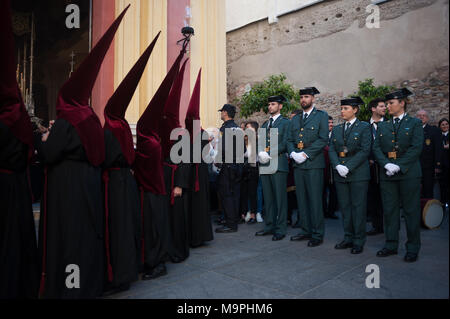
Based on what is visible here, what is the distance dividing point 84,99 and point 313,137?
3199 millimetres

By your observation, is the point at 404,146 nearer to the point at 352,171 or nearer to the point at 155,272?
the point at 352,171

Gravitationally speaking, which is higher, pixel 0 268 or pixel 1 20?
pixel 1 20

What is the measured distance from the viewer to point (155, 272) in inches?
136

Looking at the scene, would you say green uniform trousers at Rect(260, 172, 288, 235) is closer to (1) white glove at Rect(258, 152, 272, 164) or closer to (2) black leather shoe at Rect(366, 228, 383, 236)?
(1) white glove at Rect(258, 152, 272, 164)

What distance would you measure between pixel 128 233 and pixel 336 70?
13844mm

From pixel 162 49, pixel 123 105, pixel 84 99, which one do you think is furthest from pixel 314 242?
pixel 162 49

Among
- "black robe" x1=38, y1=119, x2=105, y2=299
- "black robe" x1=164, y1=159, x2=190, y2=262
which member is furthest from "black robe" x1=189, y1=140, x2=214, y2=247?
"black robe" x1=38, y1=119, x2=105, y2=299

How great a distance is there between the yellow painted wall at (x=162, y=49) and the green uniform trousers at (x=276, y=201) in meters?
3.62

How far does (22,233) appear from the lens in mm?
2645

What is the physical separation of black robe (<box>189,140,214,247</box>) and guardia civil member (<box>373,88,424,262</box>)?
2.27m

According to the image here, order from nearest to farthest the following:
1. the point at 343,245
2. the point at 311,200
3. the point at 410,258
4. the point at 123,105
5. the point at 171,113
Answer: the point at 123,105 → the point at 410,258 → the point at 171,113 → the point at 343,245 → the point at 311,200

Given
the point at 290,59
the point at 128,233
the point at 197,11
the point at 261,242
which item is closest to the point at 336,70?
the point at 290,59

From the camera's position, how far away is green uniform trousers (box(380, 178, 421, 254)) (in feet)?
12.6
